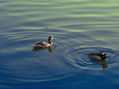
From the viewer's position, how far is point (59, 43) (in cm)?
1460

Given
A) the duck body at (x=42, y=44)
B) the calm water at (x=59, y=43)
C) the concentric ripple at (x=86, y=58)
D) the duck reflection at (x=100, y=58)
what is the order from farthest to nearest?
the duck body at (x=42, y=44) → the duck reflection at (x=100, y=58) → the concentric ripple at (x=86, y=58) → the calm water at (x=59, y=43)

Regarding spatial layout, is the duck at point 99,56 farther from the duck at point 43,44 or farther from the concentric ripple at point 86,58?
the duck at point 43,44

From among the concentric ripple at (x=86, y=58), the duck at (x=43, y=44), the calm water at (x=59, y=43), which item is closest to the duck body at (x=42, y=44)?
the duck at (x=43, y=44)

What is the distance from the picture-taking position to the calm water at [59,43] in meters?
10.7

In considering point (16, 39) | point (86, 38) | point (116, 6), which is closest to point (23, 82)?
point (16, 39)

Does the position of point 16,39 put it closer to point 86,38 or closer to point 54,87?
point 86,38

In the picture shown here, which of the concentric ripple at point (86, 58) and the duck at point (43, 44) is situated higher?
the duck at point (43, 44)

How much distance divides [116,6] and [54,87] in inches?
540

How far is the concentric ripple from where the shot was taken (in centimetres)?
1177

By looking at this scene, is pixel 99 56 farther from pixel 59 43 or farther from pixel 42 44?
pixel 42 44

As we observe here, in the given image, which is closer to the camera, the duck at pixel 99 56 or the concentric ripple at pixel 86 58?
the concentric ripple at pixel 86 58

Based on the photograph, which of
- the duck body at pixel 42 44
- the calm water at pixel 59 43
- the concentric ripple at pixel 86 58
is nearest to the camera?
the calm water at pixel 59 43

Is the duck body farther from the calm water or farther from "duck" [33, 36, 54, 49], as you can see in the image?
the calm water

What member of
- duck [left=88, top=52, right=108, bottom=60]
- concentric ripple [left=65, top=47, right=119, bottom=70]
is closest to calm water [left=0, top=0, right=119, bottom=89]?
concentric ripple [left=65, top=47, right=119, bottom=70]
